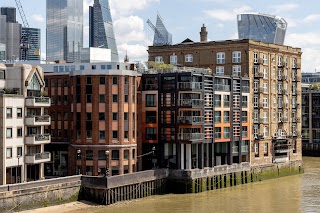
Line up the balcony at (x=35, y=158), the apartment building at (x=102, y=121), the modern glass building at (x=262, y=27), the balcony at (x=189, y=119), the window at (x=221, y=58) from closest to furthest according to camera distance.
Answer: the balcony at (x=35, y=158) < the apartment building at (x=102, y=121) < the balcony at (x=189, y=119) < the window at (x=221, y=58) < the modern glass building at (x=262, y=27)

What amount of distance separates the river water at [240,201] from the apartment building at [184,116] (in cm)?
785

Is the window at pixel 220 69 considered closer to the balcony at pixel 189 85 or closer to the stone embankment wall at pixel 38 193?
the balcony at pixel 189 85

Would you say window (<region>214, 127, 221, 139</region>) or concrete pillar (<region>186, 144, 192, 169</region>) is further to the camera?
window (<region>214, 127, 221, 139</region>)

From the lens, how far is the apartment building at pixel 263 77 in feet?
401

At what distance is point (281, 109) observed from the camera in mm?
133000

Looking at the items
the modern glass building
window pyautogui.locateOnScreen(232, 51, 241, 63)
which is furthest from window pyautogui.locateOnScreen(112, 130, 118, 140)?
the modern glass building

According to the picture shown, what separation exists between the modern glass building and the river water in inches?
2370

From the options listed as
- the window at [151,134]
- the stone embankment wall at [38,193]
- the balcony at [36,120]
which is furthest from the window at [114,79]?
the stone embankment wall at [38,193]

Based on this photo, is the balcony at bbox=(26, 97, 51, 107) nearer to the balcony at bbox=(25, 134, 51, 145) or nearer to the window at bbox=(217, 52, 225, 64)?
the balcony at bbox=(25, 134, 51, 145)

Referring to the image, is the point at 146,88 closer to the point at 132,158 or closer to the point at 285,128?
the point at 132,158

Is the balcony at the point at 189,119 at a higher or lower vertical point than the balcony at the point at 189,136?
higher

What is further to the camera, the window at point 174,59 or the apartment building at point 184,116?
the window at point 174,59

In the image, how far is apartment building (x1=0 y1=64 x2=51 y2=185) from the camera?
83375 millimetres

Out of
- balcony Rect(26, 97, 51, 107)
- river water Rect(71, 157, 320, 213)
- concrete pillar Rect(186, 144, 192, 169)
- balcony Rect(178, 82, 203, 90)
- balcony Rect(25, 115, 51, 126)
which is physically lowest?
river water Rect(71, 157, 320, 213)
